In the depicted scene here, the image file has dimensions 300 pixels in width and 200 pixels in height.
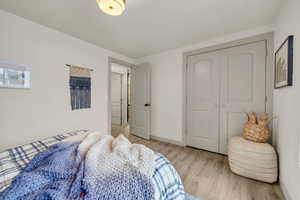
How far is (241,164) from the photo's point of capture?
1.73 meters

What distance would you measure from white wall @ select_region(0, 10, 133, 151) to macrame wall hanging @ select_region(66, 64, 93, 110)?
9 centimetres

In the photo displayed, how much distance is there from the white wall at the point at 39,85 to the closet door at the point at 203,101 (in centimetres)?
233

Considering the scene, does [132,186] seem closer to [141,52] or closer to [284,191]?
[284,191]

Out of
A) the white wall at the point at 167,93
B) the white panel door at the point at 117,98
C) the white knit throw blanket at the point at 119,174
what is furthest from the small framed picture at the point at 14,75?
the white panel door at the point at 117,98

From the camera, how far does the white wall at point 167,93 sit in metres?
2.91

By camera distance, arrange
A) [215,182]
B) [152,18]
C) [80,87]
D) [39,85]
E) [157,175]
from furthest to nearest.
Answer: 1. [80,87]
2. [39,85]
3. [152,18]
4. [215,182]
5. [157,175]

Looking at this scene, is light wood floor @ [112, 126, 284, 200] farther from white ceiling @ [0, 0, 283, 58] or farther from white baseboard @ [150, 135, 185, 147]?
white ceiling @ [0, 0, 283, 58]

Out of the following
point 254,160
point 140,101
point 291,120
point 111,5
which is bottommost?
point 254,160

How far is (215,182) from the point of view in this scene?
1625 mm

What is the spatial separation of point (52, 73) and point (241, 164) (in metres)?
3.44

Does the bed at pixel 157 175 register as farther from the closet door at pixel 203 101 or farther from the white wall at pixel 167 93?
the white wall at pixel 167 93

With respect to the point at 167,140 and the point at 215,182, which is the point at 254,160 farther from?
the point at 167,140

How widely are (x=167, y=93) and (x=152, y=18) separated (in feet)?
5.77

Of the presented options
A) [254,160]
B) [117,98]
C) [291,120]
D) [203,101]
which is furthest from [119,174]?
[117,98]
